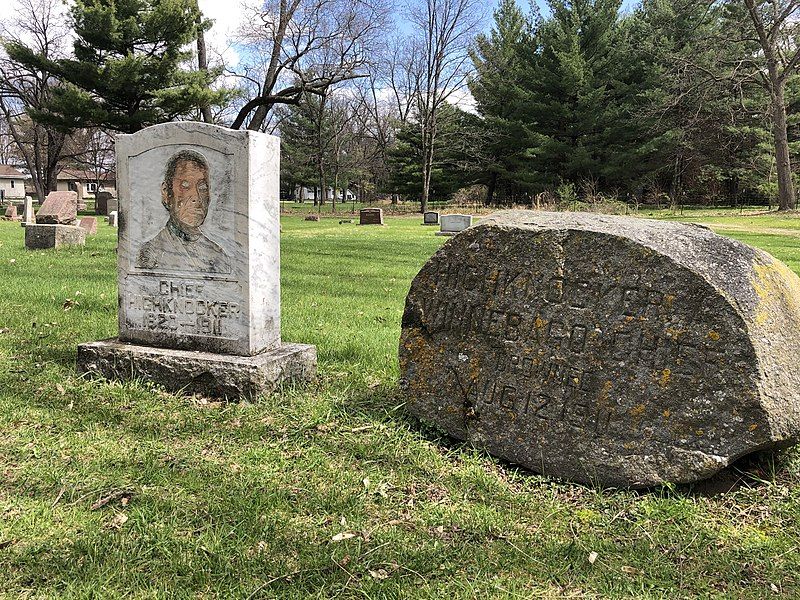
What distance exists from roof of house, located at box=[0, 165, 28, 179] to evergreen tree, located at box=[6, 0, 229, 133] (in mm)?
65336

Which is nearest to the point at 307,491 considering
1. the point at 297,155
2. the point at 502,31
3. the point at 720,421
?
the point at 720,421

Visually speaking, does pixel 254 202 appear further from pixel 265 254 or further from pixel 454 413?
pixel 454 413

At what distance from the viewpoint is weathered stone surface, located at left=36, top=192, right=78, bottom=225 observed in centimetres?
1559

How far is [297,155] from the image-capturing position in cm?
5538

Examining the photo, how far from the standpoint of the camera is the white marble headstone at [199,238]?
4.57 metres

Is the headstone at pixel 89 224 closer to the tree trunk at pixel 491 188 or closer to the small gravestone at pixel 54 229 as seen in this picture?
the small gravestone at pixel 54 229

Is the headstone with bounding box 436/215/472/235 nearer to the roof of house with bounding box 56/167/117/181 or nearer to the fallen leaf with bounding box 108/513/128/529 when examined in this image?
the fallen leaf with bounding box 108/513/128/529

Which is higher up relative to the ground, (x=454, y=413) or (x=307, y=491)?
(x=454, y=413)

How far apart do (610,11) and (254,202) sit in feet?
136

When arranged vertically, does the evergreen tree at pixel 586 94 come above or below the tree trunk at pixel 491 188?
above

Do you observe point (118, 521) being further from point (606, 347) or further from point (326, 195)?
point (326, 195)

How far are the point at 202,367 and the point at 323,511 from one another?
1.84 meters

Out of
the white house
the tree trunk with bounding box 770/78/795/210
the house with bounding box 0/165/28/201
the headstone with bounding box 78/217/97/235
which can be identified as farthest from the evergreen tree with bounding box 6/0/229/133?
the house with bounding box 0/165/28/201

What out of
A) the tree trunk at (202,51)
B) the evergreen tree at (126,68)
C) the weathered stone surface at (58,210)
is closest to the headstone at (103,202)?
the evergreen tree at (126,68)
